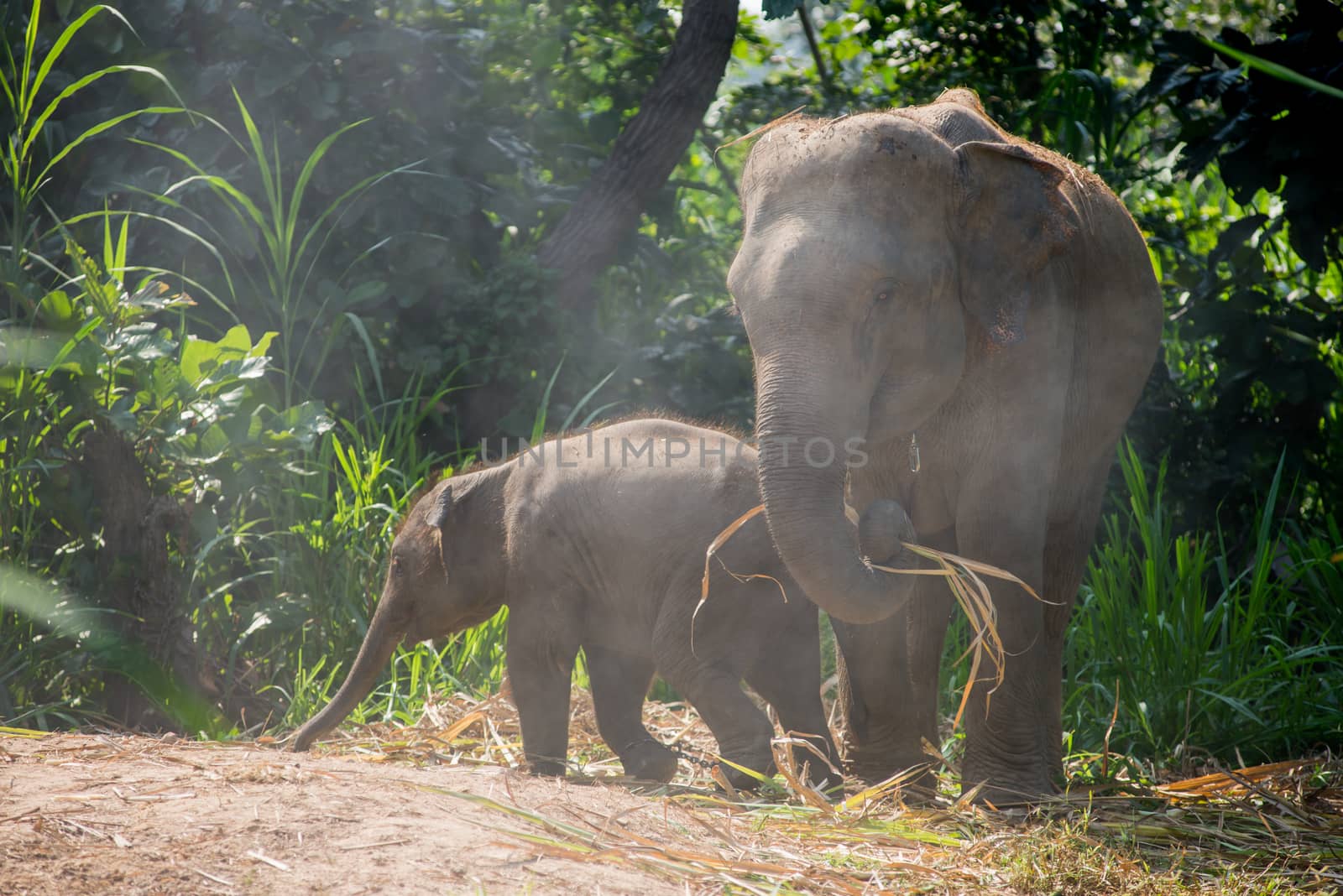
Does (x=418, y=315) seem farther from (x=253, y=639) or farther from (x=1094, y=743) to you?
(x=1094, y=743)

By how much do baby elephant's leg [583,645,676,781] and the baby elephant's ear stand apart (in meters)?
0.69

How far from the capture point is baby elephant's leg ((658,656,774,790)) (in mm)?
3947

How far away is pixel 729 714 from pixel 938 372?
1.30 meters

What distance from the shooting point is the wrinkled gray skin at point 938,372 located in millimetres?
3201

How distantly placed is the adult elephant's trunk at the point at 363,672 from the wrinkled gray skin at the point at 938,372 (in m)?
1.66

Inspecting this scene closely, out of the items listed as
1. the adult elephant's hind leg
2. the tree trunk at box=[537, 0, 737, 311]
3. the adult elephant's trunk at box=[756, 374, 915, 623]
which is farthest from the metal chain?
the tree trunk at box=[537, 0, 737, 311]

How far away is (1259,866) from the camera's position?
10.4ft

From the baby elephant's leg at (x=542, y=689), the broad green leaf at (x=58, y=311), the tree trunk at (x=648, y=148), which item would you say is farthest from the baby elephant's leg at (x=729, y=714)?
the tree trunk at (x=648, y=148)

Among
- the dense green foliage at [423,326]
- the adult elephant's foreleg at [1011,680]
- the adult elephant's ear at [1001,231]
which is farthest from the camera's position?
the dense green foliage at [423,326]

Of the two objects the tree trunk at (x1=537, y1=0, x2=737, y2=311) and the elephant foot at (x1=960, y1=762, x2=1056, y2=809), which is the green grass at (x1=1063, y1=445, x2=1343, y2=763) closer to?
the elephant foot at (x1=960, y1=762, x2=1056, y2=809)

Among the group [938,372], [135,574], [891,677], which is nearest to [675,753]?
[891,677]

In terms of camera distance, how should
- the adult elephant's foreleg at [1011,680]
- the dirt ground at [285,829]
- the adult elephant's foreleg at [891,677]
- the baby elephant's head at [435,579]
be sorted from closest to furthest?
1. the dirt ground at [285,829]
2. the adult elephant's foreleg at [1011,680]
3. the adult elephant's foreleg at [891,677]
4. the baby elephant's head at [435,579]

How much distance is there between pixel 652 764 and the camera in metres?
4.26

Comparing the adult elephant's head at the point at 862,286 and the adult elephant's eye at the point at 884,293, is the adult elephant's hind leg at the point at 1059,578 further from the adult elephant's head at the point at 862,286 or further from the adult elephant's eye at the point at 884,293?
the adult elephant's eye at the point at 884,293
